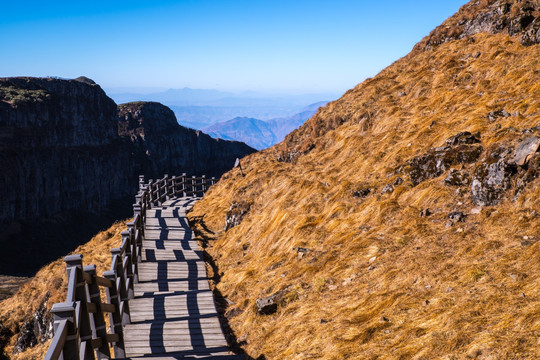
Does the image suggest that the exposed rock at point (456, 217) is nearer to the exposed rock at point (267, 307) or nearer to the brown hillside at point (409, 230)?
the brown hillside at point (409, 230)

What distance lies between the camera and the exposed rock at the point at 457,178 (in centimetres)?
1014

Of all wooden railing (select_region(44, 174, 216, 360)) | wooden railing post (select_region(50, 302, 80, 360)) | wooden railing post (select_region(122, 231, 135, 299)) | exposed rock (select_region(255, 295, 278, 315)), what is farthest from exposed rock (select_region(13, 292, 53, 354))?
wooden railing post (select_region(50, 302, 80, 360))

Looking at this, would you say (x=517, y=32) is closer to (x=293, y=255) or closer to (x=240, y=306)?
(x=293, y=255)

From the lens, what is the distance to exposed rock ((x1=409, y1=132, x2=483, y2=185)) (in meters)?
10.9

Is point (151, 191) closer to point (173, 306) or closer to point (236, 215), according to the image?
point (236, 215)

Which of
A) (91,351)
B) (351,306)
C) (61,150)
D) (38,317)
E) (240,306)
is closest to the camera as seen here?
(91,351)

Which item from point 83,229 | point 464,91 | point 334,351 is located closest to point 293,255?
point 334,351

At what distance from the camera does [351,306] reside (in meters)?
7.64

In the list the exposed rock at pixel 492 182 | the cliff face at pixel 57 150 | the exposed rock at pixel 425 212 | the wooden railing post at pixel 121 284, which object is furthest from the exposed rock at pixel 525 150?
the cliff face at pixel 57 150

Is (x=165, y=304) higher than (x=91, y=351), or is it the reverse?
(x=91, y=351)

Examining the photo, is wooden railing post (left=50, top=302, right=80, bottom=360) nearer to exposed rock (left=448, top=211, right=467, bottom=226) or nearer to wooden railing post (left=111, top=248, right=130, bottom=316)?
wooden railing post (left=111, top=248, right=130, bottom=316)

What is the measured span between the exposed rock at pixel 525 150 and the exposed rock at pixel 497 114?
337cm

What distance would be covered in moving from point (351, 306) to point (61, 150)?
411 ft

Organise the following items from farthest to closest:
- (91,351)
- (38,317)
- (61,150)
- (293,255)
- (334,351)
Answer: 1. (61,150)
2. (38,317)
3. (293,255)
4. (334,351)
5. (91,351)
